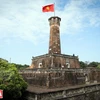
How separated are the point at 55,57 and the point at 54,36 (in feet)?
12.7

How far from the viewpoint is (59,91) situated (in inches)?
586

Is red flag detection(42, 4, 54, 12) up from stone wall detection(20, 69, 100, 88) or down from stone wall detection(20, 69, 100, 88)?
up

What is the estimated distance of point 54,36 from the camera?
23.2 metres

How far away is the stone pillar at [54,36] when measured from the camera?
22891mm

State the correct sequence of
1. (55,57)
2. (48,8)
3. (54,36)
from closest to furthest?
(55,57) < (48,8) < (54,36)

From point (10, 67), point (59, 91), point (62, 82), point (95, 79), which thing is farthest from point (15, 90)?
point (95, 79)

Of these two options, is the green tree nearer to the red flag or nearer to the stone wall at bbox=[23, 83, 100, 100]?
the stone wall at bbox=[23, 83, 100, 100]

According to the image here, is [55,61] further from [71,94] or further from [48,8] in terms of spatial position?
[48,8]

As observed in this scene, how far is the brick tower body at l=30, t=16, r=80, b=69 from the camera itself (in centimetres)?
2100

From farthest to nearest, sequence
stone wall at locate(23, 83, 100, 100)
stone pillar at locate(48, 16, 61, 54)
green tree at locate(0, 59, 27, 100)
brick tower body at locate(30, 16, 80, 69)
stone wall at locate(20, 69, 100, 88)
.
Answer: stone pillar at locate(48, 16, 61, 54) → brick tower body at locate(30, 16, 80, 69) → stone wall at locate(20, 69, 100, 88) → stone wall at locate(23, 83, 100, 100) → green tree at locate(0, 59, 27, 100)

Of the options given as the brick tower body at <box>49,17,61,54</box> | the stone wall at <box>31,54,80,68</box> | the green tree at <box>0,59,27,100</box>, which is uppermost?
the brick tower body at <box>49,17,61,54</box>

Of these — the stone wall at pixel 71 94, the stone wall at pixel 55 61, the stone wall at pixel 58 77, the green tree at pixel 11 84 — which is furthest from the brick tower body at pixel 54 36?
the green tree at pixel 11 84

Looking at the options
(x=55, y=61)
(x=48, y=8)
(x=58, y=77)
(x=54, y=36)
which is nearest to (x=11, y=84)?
(x=58, y=77)

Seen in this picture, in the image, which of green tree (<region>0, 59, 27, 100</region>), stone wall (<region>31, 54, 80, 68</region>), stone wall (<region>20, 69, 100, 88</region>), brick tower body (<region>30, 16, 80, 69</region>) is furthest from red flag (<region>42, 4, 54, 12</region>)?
green tree (<region>0, 59, 27, 100</region>)
